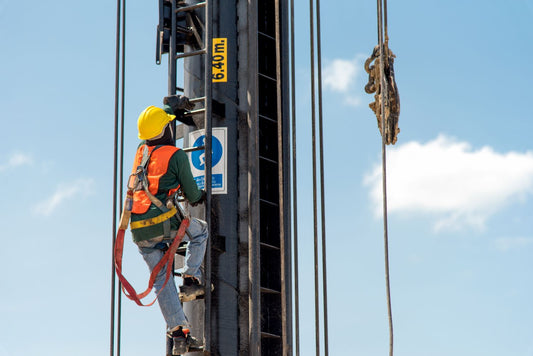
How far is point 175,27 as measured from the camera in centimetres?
1027

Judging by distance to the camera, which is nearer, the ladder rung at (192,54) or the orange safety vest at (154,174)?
the orange safety vest at (154,174)

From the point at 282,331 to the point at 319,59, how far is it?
292 cm

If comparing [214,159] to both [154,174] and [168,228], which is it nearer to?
[154,174]

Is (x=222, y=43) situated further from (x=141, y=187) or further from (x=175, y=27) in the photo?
(x=141, y=187)

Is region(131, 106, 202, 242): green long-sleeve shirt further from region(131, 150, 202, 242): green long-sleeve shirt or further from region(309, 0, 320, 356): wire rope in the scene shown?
region(309, 0, 320, 356): wire rope

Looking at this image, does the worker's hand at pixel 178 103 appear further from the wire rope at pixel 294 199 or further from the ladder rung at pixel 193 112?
the wire rope at pixel 294 199

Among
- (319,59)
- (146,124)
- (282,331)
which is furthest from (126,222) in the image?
(319,59)

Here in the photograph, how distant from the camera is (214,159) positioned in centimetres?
1005

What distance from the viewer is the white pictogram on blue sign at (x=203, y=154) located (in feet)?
32.7

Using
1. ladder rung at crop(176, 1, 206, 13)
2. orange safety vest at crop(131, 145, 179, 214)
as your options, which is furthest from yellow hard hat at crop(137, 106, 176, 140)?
ladder rung at crop(176, 1, 206, 13)

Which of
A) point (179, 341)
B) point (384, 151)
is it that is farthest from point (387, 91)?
point (179, 341)

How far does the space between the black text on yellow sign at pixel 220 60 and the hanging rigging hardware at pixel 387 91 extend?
1.52 m

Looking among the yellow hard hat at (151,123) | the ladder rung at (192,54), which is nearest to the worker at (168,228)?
the yellow hard hat at (151,123)

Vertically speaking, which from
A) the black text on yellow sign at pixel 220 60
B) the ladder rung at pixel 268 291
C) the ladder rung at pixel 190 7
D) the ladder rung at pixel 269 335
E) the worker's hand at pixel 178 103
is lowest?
the ladder rung at pixel 269 335
